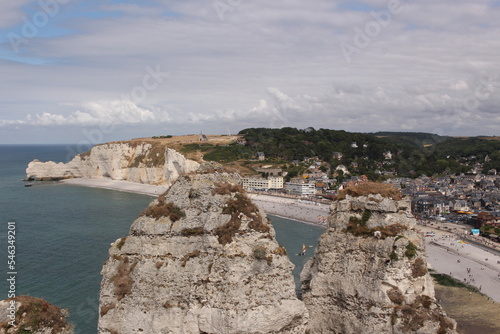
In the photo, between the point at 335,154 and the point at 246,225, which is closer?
the point at 246,225

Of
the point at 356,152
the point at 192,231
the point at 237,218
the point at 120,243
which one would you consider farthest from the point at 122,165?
the point at 237,218

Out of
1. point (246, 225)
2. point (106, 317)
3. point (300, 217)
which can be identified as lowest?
point (300, 217)

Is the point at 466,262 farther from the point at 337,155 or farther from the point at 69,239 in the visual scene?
the point at 337,155

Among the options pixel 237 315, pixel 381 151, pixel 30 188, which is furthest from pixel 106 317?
pixel 381 151

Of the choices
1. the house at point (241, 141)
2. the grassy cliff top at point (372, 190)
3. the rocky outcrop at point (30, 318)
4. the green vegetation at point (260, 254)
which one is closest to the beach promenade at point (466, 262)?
the grassy cliff top at point (372, 190)

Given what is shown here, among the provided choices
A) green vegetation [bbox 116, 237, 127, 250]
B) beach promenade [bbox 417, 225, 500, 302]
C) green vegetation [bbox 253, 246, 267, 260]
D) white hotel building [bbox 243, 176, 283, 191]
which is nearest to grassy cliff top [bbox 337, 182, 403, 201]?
green vegetation [bbox 253, 246, 267, 260]

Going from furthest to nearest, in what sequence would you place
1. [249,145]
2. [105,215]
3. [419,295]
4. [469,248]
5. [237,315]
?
[249,145] < [105,215] < [469,248] < [419,295] < [237,315]

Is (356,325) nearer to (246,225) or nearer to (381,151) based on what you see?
(246,225)

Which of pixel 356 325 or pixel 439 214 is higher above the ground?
pixel 356 325
